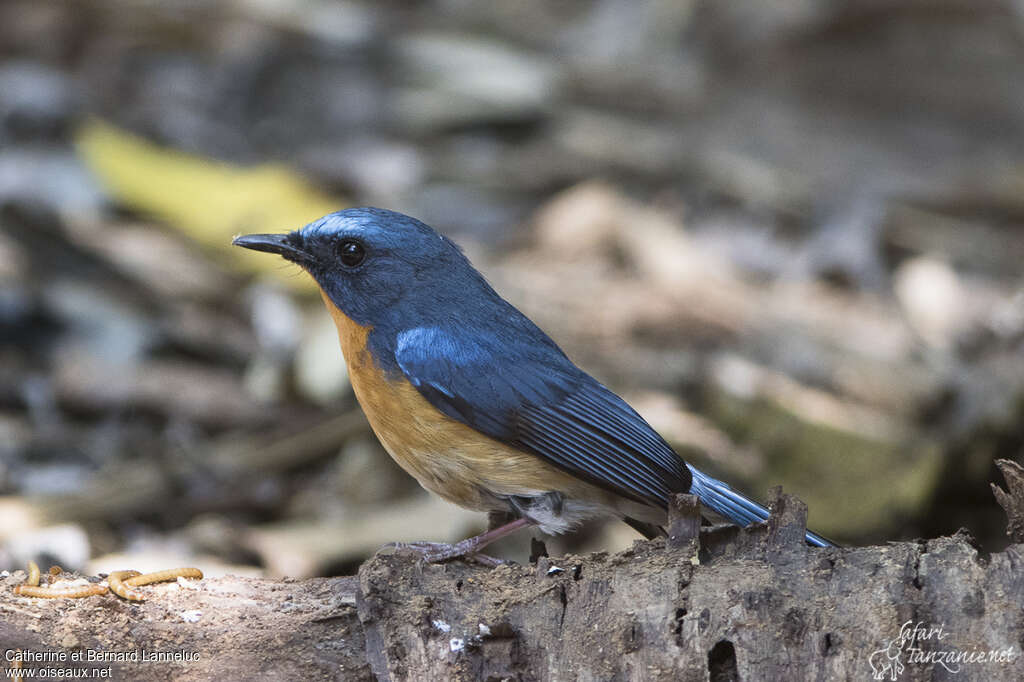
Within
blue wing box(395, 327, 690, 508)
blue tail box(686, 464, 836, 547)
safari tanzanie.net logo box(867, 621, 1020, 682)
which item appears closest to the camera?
safari tanzanie.net logo box(867, 621, 1020, 682)

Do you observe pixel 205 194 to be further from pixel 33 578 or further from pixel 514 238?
pixel 33 578

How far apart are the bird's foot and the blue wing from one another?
1.13 feet

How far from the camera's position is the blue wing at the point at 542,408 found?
3.42 meters

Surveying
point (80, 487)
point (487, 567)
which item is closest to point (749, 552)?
point (487, 567)

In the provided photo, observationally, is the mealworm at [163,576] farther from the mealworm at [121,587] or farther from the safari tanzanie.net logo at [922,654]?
the safari tanzanie.net logo at [922,654]

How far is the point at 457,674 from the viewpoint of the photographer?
2.81 m

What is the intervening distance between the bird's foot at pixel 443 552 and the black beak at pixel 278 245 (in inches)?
42.1

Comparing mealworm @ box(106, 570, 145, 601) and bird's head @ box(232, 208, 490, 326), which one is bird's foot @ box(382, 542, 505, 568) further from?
bird's head @ box(232, 208, 490, 326)

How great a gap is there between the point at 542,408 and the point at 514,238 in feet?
10.5

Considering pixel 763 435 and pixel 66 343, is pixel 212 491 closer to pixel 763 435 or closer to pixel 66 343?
pixel 66 343

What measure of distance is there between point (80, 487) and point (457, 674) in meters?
2.31

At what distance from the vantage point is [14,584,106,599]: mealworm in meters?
2.95

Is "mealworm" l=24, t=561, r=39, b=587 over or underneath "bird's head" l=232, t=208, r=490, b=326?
underneath

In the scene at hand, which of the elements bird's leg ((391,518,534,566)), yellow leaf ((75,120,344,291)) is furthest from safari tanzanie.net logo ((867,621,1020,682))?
yellow leaf ((75,120,344,291))
